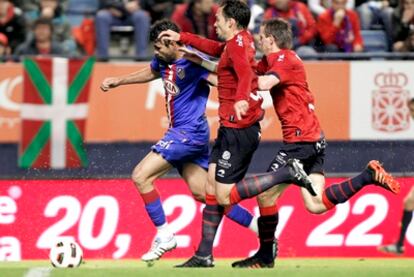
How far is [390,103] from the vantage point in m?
13.2

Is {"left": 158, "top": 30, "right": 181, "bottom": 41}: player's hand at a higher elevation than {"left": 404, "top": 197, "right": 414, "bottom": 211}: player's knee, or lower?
higher

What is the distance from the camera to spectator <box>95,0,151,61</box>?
1445 cm

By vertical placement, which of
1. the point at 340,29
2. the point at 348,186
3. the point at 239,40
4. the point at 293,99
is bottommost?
the point at 348,186

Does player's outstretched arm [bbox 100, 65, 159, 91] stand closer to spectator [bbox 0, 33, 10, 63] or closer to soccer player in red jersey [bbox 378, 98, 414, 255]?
soccer player in red jersey [bbox 378, 98, 414, 255]

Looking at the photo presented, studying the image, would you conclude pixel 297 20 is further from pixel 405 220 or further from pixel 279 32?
pixel 279 32

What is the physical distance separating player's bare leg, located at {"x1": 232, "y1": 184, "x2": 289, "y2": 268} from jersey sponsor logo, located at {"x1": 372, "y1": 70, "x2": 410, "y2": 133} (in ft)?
9.46

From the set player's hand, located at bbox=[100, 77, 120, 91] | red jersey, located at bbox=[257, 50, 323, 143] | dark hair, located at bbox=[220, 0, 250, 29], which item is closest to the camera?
dark hair, located at bbox=[220, 0, 250, 29]

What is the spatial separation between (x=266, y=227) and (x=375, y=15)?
17.0 feet

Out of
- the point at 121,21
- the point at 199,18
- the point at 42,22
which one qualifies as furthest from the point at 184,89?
the point at 121,21

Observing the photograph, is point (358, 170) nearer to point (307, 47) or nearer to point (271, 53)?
point (307, 47)

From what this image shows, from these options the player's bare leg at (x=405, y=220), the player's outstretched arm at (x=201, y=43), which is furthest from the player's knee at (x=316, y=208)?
the player's bare leg at (x=405, y=220)

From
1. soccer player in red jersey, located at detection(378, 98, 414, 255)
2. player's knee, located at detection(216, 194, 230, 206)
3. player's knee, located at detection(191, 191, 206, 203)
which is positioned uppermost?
player's knee, located at detection(216, 194, 230, 206)

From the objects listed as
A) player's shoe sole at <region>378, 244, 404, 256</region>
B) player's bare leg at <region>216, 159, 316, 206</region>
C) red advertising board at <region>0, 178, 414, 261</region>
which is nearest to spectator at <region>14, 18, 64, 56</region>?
red advertising board at <region>0, 178, 414, 261</region>

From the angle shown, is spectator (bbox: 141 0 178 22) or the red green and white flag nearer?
the red green and white flag
